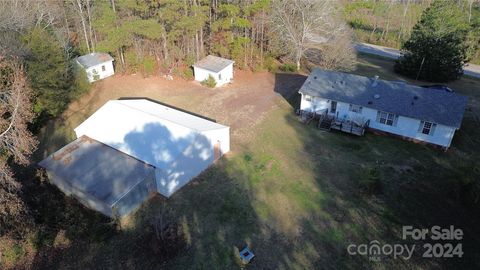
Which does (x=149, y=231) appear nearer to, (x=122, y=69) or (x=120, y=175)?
(x=120, y=175)

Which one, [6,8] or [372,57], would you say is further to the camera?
[372,57]

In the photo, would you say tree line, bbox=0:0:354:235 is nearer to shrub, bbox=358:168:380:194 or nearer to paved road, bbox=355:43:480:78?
paved road, bbox=355:43:480:78

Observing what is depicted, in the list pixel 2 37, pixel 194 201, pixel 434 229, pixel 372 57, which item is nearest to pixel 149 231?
pixel 194 201

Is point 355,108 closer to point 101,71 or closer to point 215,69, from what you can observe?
point 215,69

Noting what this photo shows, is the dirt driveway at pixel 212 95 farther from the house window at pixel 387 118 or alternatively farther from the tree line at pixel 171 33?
the house window at pixel 387 118

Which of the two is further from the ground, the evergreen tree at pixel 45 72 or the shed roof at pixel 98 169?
the evergreen tree at pixel 45 72

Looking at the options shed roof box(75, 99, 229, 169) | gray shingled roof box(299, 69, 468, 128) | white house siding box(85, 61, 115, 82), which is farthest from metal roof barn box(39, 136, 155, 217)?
gray shingled roof box(299, 69, 468, 128)

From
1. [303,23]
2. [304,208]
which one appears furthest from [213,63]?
[304,208]

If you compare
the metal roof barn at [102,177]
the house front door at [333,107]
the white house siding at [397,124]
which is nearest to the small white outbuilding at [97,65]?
the metal roof barn at [102,177]
